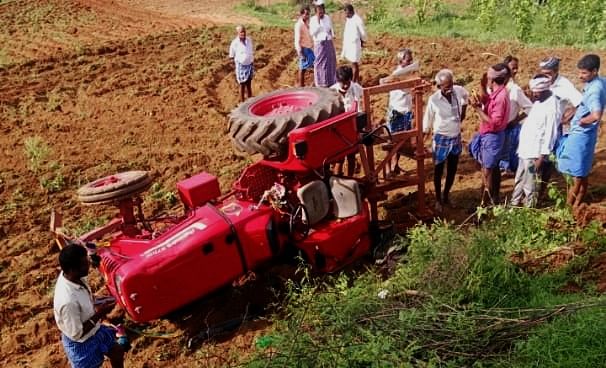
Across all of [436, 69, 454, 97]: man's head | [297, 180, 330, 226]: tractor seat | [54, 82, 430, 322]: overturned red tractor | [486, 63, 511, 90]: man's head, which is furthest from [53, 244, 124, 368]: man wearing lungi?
[486, 63, 511, 90]: man's head

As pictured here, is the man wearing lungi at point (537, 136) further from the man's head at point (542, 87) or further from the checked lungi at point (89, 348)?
the checked lungi at point (89, 348)

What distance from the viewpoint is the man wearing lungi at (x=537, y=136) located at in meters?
5.70

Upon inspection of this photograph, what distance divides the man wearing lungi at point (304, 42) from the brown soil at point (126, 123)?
3.88 feet

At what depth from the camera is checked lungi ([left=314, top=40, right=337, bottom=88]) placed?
402 inches

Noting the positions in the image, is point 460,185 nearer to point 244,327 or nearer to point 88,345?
point 244,327

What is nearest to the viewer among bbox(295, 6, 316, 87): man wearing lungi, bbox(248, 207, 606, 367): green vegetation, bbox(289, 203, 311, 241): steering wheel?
bbox(248, 207, 606, 367): green vegetation

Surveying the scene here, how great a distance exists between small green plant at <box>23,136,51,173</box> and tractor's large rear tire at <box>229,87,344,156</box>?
14.5 ft

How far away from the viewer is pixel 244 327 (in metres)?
5.27

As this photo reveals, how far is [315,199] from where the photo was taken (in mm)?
5414

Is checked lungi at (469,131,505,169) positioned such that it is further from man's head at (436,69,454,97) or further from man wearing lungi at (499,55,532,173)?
man's head at (436,69,454,97)

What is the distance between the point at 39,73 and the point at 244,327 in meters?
10.2

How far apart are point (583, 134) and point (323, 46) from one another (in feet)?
17.6

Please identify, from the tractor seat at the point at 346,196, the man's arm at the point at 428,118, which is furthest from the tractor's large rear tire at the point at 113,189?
the man's arm at the point at 428,118

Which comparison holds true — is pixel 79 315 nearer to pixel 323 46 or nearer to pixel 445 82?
pixel 445 82
